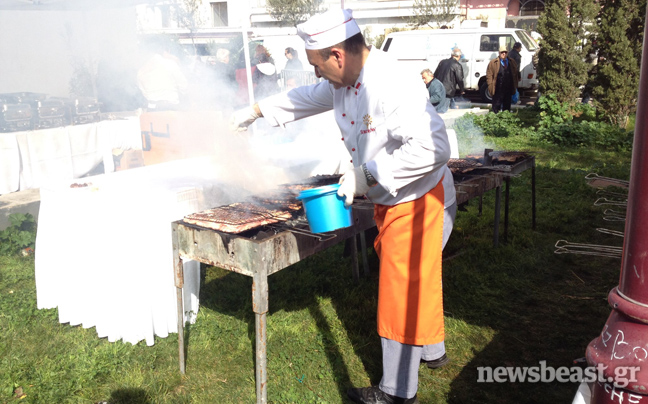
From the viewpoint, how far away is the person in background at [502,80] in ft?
42.7

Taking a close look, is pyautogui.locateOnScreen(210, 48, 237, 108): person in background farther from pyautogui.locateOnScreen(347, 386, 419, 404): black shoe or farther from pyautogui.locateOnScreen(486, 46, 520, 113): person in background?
pyautogui.locateOnScreen(486, 46, 520, 113): person in background

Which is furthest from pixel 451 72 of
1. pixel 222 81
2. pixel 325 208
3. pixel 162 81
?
pixel 325 208

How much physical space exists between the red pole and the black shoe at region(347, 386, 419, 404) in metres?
1.62

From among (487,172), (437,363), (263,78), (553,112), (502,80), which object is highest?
(263,78)

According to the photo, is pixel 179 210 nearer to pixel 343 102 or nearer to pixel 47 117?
pixel 343 102

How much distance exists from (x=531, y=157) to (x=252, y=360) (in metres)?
3.92

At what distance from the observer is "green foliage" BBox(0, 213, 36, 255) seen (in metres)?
5.28

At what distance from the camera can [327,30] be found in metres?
2.48

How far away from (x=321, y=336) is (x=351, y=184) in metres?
1.75

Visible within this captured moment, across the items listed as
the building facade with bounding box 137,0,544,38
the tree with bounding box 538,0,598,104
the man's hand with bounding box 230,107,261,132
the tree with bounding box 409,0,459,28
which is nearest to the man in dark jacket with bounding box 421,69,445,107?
the tree with bounding box 538,0,598,104

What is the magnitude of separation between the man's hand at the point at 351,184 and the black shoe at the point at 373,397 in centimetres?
124

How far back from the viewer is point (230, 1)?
918 inches

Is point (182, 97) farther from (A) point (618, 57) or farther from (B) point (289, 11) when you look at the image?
(B) point (289, 11)

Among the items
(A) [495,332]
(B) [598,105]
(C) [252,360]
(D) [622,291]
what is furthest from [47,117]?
(B) [598,105]
